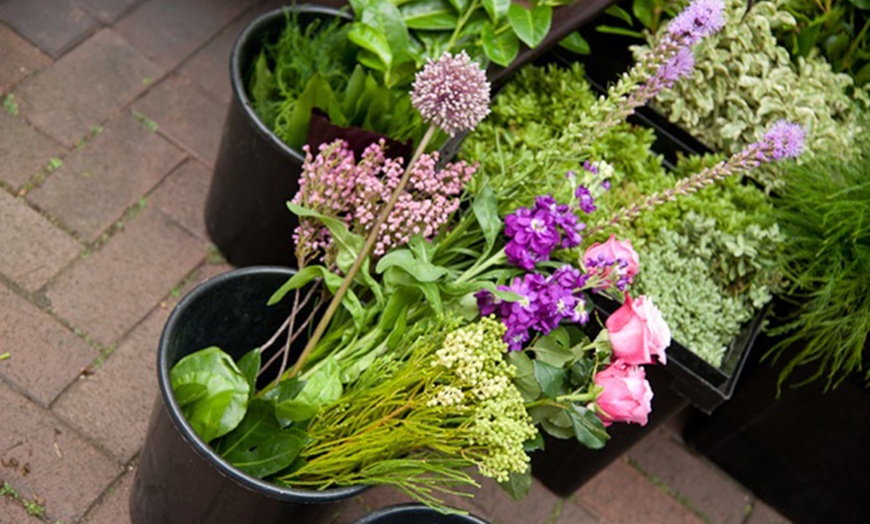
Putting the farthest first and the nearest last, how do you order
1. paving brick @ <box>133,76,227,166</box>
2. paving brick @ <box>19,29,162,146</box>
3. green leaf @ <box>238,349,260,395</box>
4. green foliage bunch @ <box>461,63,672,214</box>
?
paving brick @ <box>133,76,227,166</box> < paving brick @ <box>19,29,162,146</box> < green foliage bunch @ <box>461,63,672,214</box> < green leaf @ <box>238,349,260,395</box>

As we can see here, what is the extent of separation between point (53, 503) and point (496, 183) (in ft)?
3.78

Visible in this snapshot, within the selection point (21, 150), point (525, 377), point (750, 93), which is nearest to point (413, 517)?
point (525, 377)

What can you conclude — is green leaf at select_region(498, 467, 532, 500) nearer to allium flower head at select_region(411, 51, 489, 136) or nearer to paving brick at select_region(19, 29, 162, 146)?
allium flower head at select_region(411, 51, 489, 136)

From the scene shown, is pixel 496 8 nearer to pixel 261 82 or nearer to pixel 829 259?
pixel 261 82

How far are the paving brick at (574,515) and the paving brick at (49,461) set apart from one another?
1.07m

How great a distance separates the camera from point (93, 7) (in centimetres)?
325

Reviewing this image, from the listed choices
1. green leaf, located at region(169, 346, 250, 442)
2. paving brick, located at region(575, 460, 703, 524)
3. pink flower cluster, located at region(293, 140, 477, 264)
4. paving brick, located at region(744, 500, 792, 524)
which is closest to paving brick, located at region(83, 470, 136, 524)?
green leaf, located at region(169, 346, 250, 442)

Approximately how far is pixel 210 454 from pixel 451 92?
2.43 feet

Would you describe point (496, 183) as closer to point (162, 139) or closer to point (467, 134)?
point (467, 134)

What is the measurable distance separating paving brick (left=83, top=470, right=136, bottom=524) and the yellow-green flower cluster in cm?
92

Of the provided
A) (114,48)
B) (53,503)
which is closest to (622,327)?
(53,503)

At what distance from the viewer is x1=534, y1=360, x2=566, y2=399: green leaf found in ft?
6.11

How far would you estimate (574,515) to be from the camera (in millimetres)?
2717

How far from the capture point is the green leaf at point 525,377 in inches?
74.9
